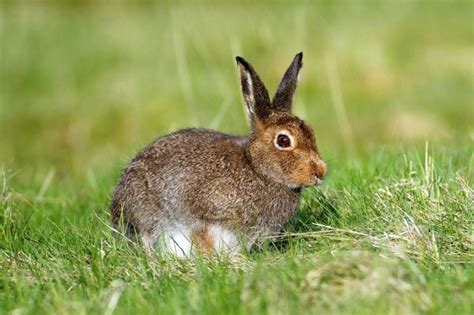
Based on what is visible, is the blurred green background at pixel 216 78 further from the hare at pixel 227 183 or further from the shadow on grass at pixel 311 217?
the hare at pixel 227 183

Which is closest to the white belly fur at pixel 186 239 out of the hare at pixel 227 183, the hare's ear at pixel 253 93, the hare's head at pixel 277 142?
the hare at pixel 227 183

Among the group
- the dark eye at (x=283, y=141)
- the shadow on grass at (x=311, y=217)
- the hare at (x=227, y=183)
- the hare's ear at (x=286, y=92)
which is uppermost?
the hare's ear at (x=286, y=92)

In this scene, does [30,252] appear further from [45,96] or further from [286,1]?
[286,1]

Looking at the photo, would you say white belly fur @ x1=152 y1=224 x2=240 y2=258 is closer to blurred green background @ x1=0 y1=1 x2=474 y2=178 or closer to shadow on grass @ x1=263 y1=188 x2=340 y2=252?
shadow on grass @ x1=263 y1=188 x2=340 y2=252

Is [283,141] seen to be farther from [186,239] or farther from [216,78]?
[216,78]

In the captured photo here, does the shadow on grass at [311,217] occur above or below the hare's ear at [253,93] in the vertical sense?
below

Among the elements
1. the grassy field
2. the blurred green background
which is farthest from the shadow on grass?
the blurred green background

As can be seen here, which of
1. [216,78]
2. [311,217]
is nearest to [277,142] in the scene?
[311,217]

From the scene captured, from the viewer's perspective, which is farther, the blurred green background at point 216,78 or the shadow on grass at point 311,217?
the blurred green background at point 216,78
